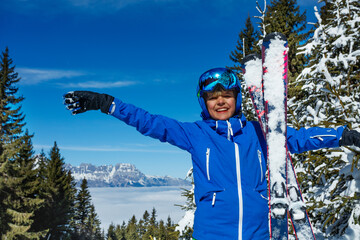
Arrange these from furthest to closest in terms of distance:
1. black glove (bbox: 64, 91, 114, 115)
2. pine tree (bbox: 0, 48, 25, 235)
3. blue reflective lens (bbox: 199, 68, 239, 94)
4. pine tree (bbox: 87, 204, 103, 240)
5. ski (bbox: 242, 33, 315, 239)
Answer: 1. pine tree (bbox: 87, 204, 103, 240)
2. pine tree (bbox: 0, 48, 25, 235)
3. blue reflective lens (bbox: 199, 68, 239, 94)
4. black glove (bbox: 64, 91, 114, 115)
5. ski (bbox: 242, 33, 315, 239)

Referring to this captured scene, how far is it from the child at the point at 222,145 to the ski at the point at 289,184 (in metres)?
0.16

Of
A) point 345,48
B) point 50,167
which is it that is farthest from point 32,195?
point 345,48

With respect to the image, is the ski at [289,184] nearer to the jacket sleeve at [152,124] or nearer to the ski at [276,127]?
the ski at [276,127]

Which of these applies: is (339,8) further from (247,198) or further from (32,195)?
(32,195)

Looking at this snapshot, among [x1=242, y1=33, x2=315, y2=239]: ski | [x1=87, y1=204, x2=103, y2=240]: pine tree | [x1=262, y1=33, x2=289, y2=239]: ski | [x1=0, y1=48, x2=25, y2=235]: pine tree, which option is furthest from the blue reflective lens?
[x1=87, y1=204, x2=103, y2=240]: pine tree

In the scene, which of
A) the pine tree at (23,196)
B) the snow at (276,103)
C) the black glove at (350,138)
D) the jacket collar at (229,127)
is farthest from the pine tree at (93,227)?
the black glove at (350,138)

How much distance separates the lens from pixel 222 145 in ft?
7.72

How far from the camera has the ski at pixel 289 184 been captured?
236 cm

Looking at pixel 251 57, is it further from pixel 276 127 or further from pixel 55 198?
pixel 55 198

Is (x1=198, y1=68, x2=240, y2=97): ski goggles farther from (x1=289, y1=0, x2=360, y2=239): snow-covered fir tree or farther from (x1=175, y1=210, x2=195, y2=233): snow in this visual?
(x1=175, y1=210, x2=195, y2=233): snow

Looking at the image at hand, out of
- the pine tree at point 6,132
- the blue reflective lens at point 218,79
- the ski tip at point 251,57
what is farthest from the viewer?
the pine tree at point 6,132

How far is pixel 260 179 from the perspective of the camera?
2336mm

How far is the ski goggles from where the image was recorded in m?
2.72

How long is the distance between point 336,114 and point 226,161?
14.4 ft
